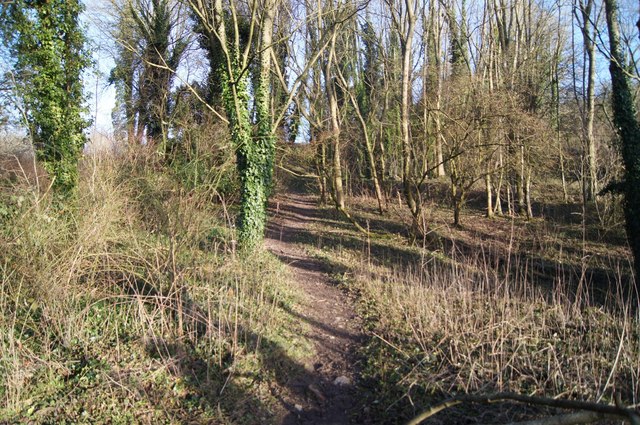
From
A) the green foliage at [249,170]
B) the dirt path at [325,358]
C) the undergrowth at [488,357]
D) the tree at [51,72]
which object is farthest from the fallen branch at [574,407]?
the tree at [51,72]

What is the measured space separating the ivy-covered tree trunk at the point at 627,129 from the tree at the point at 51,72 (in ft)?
46.1

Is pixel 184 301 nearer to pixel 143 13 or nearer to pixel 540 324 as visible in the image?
pixel 540 324

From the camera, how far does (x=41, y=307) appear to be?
4953 millimetres

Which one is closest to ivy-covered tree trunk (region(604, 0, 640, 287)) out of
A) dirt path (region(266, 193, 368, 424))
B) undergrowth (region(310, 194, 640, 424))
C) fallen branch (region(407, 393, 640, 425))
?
undergrowth (region(310, 194, 640, 424))

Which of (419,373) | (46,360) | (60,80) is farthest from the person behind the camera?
(60,80)

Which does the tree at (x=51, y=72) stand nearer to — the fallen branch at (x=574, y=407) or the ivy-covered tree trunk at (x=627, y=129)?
the fallen branch at (x=574, y=407)

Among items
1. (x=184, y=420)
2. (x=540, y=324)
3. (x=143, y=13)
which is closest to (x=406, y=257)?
(x=540, y=324)

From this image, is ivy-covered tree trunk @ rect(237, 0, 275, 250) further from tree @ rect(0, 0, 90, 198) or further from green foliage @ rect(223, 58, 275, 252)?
tree @ rect(0, 0, 90, 198)

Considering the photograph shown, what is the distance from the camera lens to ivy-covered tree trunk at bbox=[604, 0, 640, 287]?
35.2 ft

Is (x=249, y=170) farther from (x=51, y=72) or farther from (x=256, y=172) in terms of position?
(x=51, y=72)

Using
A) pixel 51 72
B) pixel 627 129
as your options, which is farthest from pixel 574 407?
pixel 51 72

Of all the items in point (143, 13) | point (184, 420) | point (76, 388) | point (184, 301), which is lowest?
point (184, 420)

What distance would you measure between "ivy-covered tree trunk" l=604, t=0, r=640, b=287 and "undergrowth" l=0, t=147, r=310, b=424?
9633mm

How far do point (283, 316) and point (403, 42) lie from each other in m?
11.8
